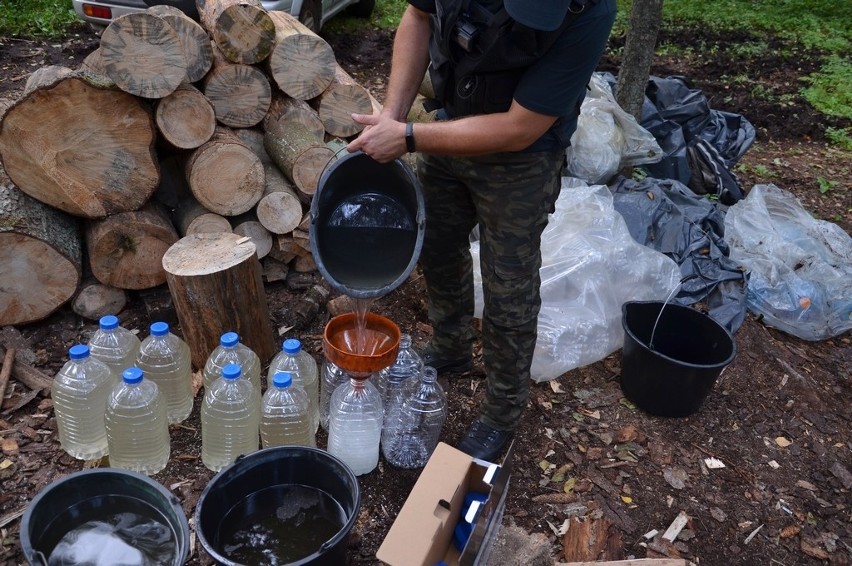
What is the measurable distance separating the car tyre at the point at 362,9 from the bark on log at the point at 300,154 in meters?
6.56

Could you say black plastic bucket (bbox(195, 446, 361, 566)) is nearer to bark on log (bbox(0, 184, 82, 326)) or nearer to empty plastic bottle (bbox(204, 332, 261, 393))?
empty plastic bottle (bbox(204, 332, 261, 393))

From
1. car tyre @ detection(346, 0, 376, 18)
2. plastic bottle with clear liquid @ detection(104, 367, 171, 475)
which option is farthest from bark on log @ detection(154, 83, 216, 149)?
car tyre @ detection(346, 0, 376, 18)

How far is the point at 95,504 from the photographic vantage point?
7.79ft

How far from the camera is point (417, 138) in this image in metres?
2.55

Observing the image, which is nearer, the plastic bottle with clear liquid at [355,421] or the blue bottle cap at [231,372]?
the blue bottle cap at [231,372]

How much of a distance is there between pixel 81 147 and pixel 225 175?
0.74 meters

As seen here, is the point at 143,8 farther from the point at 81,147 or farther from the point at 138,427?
the point at 138,427

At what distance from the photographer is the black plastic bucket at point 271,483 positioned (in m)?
2.33

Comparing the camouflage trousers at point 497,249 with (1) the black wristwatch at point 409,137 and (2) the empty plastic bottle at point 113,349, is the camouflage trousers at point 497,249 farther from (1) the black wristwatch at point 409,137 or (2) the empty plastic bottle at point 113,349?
(2) the empty plastic bottle at point 113,349

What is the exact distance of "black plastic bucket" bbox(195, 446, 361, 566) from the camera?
2334 millimetres

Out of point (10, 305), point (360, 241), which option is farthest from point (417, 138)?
point (10, 305)

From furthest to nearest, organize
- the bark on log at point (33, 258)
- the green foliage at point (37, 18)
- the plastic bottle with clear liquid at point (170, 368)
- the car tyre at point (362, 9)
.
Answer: the car tyre at point (362, 9) → the green foliage at point (37, 18) → the bark on log at point (33, 258) → the plastic bottle with clear liquid at point (170, 368)

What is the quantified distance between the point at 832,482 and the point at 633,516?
1154 mm

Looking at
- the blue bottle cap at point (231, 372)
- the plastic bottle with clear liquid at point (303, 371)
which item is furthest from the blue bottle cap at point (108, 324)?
the plastic bottle with clear liquid at point (303, 371)
